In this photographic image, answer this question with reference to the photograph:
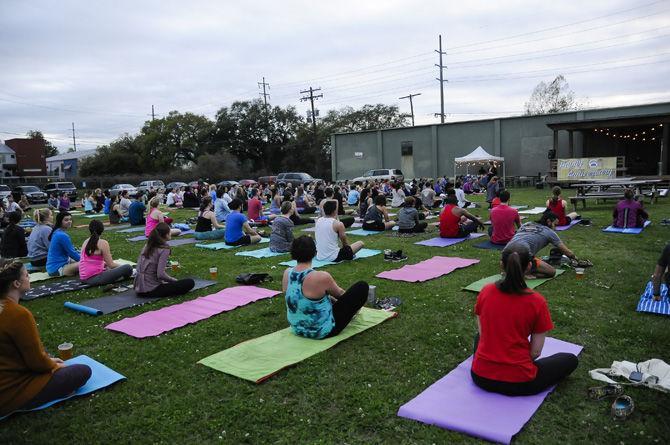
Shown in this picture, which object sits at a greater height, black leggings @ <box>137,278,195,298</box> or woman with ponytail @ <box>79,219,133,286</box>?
woman with ponytail @ <box>79,219,133,286</box>

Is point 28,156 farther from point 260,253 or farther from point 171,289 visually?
point 171,289

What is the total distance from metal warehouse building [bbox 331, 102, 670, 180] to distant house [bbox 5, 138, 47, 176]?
42388 millimetres

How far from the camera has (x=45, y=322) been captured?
19.3ft

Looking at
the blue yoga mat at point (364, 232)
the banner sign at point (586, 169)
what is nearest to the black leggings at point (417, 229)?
the blue yoga mat at point (364, 232)

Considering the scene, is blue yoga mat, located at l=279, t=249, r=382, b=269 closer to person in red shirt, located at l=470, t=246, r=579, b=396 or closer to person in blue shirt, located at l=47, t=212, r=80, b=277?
person in blue shirt, located at l=47, t=212, r=80, b=277

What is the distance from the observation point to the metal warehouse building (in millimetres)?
25594

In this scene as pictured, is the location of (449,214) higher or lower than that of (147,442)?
higher

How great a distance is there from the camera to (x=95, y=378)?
165 inches

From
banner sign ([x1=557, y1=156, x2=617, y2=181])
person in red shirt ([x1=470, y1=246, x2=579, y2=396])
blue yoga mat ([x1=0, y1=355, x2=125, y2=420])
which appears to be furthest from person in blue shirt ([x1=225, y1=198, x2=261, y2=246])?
banner sign ([x1=557, y1=156, x2=617, y2=181])

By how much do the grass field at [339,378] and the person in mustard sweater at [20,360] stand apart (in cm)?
15

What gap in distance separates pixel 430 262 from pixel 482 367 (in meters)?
4.78

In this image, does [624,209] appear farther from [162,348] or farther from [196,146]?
[196,146]

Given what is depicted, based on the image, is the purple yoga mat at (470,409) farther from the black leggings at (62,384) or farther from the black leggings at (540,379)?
the black leggings at (62,384)

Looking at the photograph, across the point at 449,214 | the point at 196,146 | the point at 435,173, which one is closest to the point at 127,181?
the point at 196,146
